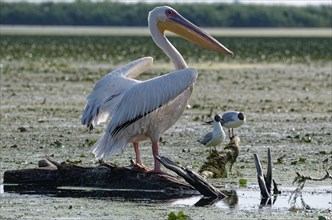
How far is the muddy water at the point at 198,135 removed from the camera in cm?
824

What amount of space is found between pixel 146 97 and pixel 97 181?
82cm

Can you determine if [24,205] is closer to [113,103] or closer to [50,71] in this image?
[113,103]

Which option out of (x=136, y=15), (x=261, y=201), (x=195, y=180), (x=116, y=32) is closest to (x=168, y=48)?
(x=195, y=180)

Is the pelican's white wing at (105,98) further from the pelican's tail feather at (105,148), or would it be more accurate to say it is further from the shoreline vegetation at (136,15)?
the shoreline vegetation at (136,15)

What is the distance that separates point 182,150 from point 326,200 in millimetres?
2982

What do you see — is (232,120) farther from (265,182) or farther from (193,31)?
(265,182)

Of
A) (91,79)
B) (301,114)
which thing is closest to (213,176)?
(301,114)

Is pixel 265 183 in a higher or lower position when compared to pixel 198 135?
lower

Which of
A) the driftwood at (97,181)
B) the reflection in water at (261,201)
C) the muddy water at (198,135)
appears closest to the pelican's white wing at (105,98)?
the driftwood at (97,181)

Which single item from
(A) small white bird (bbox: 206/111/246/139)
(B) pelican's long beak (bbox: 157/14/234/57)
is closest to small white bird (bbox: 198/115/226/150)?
(A) small white bird (bbox: 206/111/246/139)

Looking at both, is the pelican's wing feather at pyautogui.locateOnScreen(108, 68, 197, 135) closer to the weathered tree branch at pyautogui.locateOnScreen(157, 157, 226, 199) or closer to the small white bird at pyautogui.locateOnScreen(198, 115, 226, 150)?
the weathered tree branch at pyautogui.locateOnScreen(157, 157, 226, 199)

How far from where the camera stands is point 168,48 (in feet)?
31.8

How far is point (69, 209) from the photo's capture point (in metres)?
8.16

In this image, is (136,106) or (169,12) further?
(169,12)
